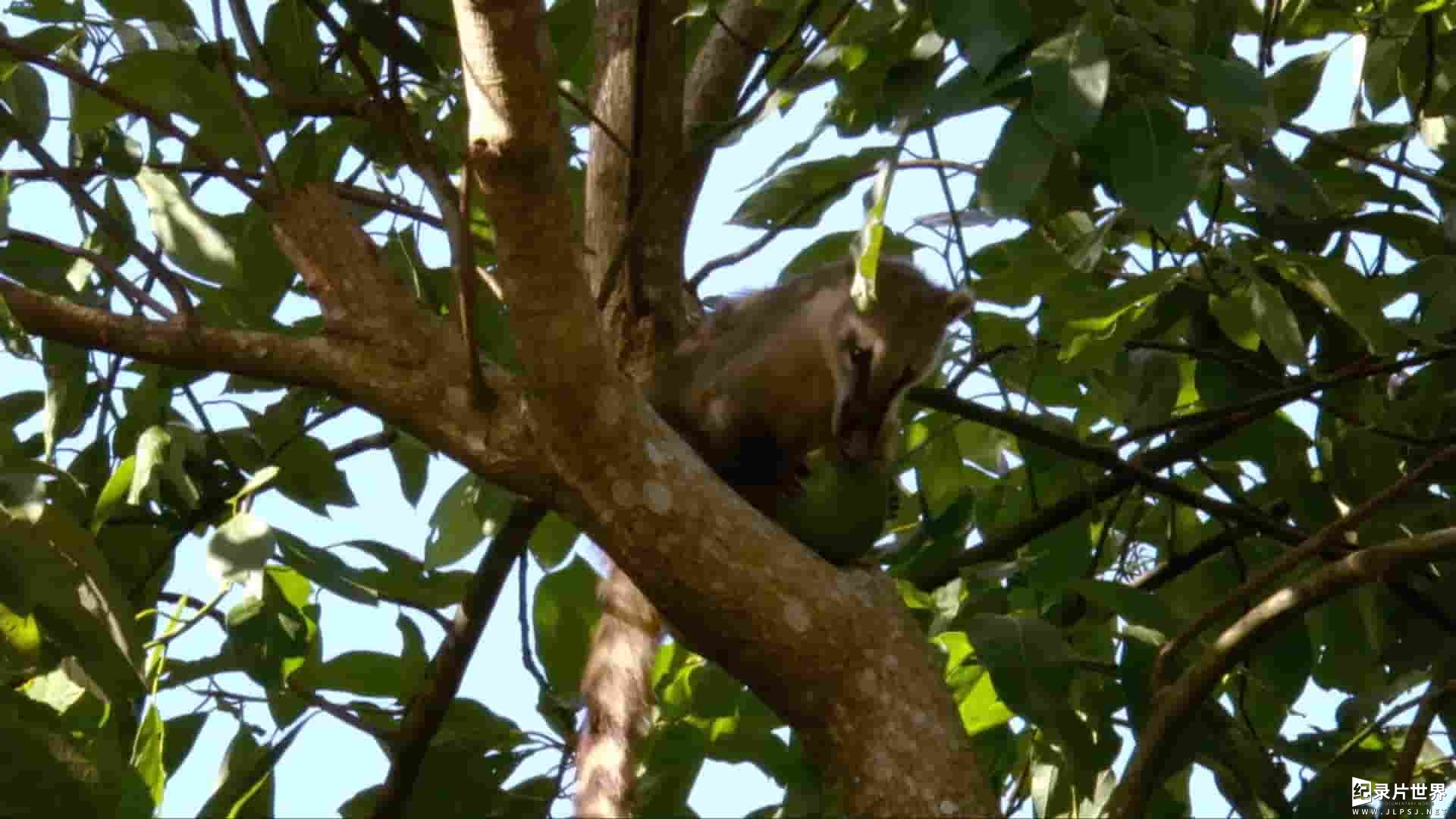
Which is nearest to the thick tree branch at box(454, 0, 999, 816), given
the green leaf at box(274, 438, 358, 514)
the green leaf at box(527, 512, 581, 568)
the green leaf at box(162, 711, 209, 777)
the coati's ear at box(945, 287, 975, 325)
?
the green leaf at box(274, 438, 358, 514)

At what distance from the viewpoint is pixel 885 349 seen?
497 cm

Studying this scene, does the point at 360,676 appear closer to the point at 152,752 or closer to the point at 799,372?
the point at 152,752

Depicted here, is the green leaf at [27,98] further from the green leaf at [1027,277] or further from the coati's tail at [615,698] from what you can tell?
the green leaf at [1027,277]

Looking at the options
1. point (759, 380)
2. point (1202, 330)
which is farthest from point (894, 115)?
point (759, 380)

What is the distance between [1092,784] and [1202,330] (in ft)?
3.75

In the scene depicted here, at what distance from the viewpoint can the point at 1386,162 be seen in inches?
148

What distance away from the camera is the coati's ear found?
15.0 ft

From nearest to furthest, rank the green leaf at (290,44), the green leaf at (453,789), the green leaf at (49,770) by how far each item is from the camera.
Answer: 1. the green leaf at (49,770)
2. the green leaf at (290,44)
3. the green leaf at (453,789)

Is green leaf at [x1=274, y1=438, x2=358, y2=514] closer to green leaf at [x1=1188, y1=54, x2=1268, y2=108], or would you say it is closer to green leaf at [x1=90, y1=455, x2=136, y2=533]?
green leaf at [x1=90, y1=455, x2=136, y2=533]

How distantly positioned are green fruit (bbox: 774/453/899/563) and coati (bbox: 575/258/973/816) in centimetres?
51

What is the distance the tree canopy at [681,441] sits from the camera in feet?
8.88

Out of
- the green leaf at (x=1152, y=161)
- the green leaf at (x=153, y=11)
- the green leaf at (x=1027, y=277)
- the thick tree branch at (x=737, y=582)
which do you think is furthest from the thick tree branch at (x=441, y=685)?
the green leaf at (x=1152, y=161)

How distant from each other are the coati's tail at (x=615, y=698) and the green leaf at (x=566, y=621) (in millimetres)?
43

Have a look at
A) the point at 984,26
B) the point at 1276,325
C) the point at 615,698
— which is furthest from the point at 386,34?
the point at 1276,325
